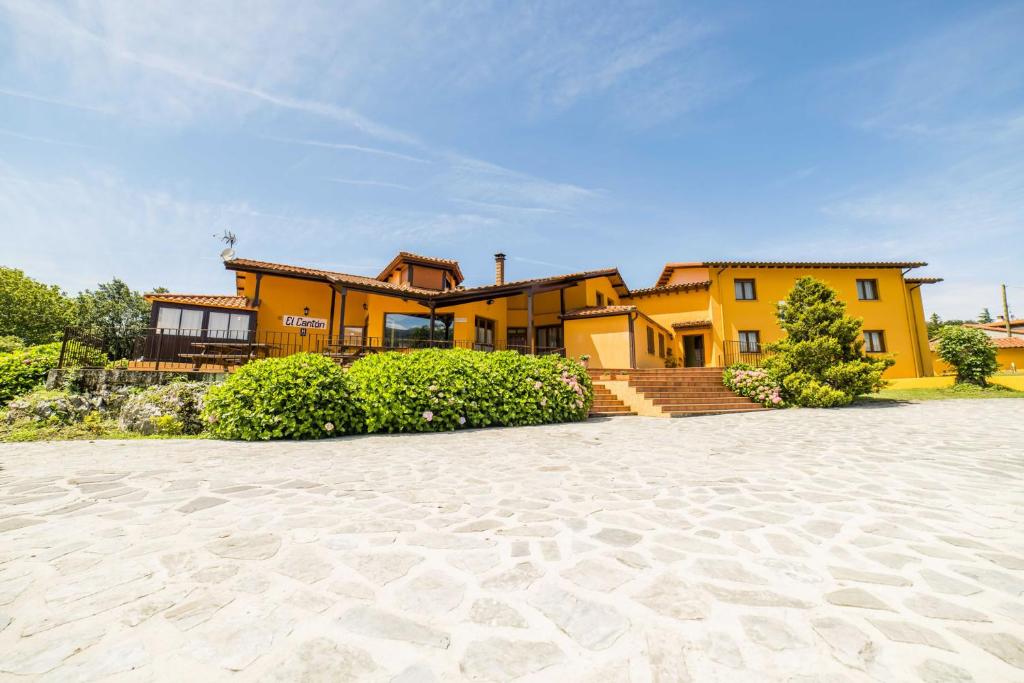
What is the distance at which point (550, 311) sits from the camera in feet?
64.2

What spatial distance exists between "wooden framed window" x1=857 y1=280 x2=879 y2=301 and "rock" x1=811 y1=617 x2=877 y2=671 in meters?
Result: 25.4

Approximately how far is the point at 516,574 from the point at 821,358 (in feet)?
51.0

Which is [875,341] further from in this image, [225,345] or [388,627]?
[225,345]

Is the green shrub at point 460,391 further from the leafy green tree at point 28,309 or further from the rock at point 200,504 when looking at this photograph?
the leafy green tree at point 28,309

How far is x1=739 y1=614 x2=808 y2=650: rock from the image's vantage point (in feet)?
4.86

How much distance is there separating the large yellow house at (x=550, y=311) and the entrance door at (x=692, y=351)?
0.19ft

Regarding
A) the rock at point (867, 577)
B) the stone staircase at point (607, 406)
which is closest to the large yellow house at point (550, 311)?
the stone staircase at point (607, 406)

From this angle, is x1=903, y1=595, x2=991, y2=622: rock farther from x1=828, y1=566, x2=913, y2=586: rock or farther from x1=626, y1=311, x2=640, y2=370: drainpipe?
x1=626, y1=311, x2=640, y2=370: drainpipe

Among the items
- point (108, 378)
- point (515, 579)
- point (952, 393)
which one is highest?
point (108, 378)

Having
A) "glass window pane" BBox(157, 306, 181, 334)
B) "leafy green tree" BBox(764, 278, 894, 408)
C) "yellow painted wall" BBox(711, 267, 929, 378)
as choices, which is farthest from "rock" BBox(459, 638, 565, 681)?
"yellow painted wall" BBox(711, 267, 929, 378)

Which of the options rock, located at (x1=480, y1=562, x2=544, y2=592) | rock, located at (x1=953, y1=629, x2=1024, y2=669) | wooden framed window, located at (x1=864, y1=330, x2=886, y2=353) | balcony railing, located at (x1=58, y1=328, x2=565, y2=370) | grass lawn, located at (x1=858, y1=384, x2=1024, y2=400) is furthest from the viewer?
wooden framed window, located at (x1=864, y1=330, x2=886, y2=353)

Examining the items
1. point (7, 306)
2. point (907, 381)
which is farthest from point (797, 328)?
point (7, 306)

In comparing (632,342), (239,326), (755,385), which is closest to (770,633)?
(755,385)

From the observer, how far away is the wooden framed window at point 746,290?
2038 centimetres
